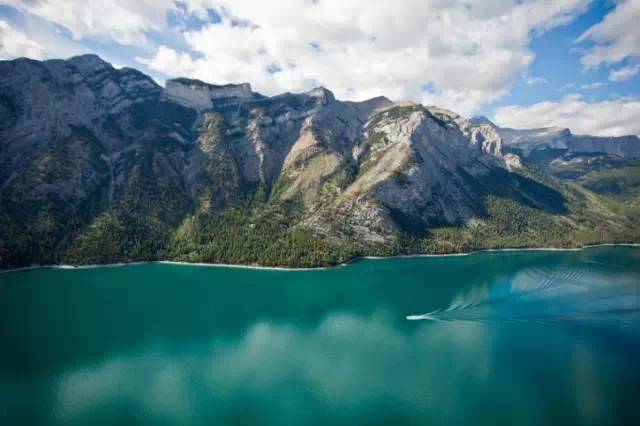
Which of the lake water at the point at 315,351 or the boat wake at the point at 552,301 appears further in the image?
the boat wake at the point at 552,301

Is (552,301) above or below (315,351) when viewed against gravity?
above

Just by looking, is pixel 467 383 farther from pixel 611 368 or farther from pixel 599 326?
pixel 599 326

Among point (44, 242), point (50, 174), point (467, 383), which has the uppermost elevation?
point (50, 174)

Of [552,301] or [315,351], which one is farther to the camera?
[552,301]

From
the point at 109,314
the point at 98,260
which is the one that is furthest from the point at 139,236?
the point at 109,314

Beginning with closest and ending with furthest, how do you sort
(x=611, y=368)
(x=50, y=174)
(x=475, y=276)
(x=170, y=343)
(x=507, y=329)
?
(x=611, y=368) < (x=170, y=343) < (x=507, y=329) < (x=475, y=276) < (x=50, y=174)
